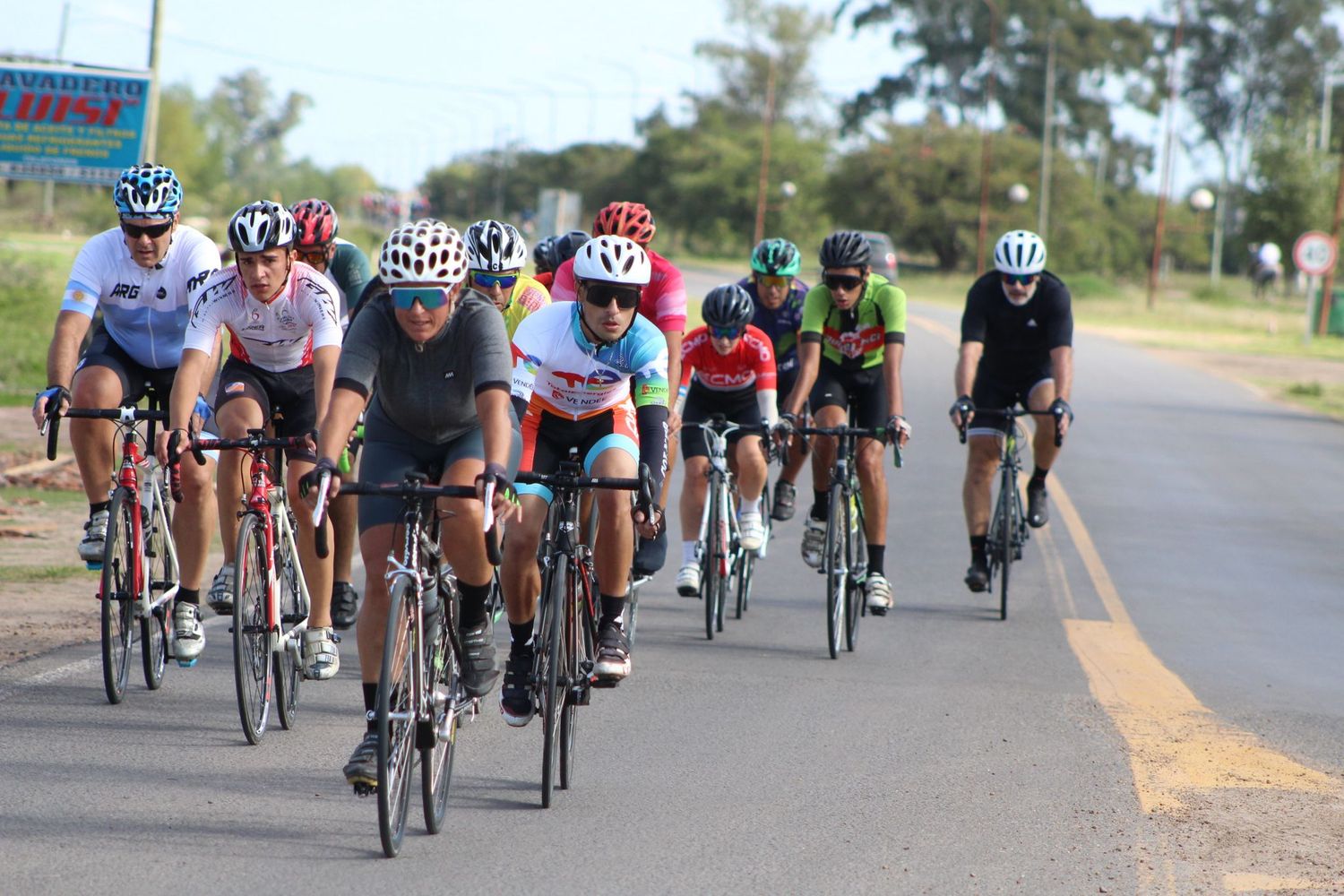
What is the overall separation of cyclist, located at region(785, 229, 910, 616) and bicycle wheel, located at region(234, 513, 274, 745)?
3681 mm

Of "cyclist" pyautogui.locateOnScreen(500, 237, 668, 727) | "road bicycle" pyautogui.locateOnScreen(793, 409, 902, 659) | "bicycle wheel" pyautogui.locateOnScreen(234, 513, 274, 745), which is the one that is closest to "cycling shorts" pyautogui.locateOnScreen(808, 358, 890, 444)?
"road bicycle" pyautogui.locateOnScreen(793, 409, 902, 659)

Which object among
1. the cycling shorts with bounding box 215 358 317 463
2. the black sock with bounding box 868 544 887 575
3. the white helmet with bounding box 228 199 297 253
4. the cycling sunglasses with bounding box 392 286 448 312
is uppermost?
the white helmet with bounding box 228 199 297 253

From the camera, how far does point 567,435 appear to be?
6.81 m

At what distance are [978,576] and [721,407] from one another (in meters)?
1.98

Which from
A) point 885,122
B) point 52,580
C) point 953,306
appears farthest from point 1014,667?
point 885,122

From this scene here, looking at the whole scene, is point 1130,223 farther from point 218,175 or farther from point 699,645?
point 699,645

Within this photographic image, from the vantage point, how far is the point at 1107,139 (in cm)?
10144

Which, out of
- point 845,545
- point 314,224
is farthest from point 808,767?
point 314,224

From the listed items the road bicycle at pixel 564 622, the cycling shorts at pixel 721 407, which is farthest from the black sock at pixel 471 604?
the cycling shorts at pixel 721 407

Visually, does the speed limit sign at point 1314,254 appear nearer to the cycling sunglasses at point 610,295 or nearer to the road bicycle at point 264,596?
the cycling sunglasses at point 610,295

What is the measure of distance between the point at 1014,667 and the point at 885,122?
253 ft

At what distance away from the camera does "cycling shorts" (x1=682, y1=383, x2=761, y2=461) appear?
1005 cm

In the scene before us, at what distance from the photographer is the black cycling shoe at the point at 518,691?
245 inches

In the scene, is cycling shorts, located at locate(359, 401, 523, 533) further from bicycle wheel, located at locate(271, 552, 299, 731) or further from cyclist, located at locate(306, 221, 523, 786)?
bicycle wheel, located at locate(271, 552, 299, 731)
